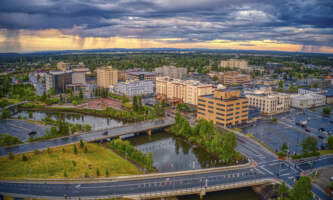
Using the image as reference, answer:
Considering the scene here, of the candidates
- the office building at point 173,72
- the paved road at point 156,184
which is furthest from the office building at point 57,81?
the paved road at point 156,184

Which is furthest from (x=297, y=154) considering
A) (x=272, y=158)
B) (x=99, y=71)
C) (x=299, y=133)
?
(x=99, y=71)

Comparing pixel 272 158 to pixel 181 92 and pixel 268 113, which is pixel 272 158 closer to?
pixel 268 113

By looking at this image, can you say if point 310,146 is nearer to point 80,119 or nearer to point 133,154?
point 133,154

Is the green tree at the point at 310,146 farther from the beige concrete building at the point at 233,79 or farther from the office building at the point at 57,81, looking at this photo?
the office building at the point at 57,81

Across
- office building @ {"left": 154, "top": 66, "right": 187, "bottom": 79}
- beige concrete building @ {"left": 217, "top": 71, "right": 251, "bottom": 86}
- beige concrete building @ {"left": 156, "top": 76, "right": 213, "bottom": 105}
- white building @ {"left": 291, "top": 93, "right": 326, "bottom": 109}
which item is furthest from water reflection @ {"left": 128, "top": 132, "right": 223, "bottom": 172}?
office building @ {"left": 154, "top": 66, "right": 187, "bottom": 79}

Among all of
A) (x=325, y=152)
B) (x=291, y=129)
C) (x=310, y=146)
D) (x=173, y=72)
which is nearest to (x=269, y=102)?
(x=291, y=129)

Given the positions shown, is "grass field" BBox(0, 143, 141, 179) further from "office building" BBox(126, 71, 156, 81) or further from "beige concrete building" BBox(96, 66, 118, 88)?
"office building" BBox(126, 71, 156, 81)
